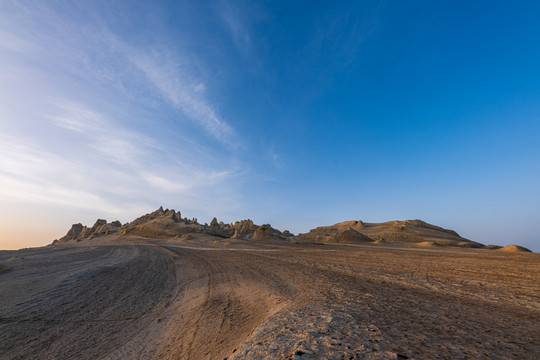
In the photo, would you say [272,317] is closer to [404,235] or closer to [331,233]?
[404,235]

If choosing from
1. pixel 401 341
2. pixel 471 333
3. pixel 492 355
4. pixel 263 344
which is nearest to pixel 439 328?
pixel 471 333

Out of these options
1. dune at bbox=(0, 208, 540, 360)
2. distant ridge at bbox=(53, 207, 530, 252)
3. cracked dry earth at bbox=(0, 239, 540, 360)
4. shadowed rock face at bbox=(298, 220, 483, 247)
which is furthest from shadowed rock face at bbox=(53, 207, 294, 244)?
cracked dry earth at bbox=(0, 239, 540, 360)

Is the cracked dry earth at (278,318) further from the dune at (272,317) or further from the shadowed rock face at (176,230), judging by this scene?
the shadowed rock face at (176,230)

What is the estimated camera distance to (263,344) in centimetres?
380

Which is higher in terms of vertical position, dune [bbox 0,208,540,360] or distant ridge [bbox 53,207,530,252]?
distant ridge [bbox 53,207,530,252]

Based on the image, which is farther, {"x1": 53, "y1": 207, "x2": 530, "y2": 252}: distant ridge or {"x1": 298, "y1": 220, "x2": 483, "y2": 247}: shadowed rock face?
{"x1": 53, "y1": 207, "x2": 530, "y2": 252}: distant ridge

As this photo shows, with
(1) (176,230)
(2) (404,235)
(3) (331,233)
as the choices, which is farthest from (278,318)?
(1) (176,230)

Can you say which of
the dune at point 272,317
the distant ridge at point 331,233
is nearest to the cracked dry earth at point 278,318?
the dune at point 272,317

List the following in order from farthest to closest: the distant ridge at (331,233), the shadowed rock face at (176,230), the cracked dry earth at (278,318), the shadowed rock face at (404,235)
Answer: the shadowed rock face at (176,230) < the distant ridge at (331,233) < the shadowed rock face at (404,235) < the cracked dry earth at (278,318)

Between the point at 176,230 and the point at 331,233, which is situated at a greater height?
the point at 331,233

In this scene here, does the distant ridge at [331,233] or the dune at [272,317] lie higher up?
the distant ridge at [331,233]

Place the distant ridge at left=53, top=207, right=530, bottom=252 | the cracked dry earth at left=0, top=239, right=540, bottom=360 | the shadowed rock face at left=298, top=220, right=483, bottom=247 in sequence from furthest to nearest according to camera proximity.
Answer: the distant ridge at left=53, top=207, right=530, bottom=252 < the shadowed rock face at left=298, top=220, right=483, bottom=247 < the cracked dry earth at left=0, top=239, right=540, bottom=360

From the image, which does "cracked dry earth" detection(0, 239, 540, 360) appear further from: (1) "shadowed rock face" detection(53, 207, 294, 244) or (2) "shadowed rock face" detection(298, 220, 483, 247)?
(1) "shadowed rock face" detection(53, 207, 294, 244)

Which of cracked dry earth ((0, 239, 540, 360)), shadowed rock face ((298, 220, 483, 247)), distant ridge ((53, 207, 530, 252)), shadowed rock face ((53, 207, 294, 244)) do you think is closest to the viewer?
cracked dry earth ((0, 239, 540, 360))
